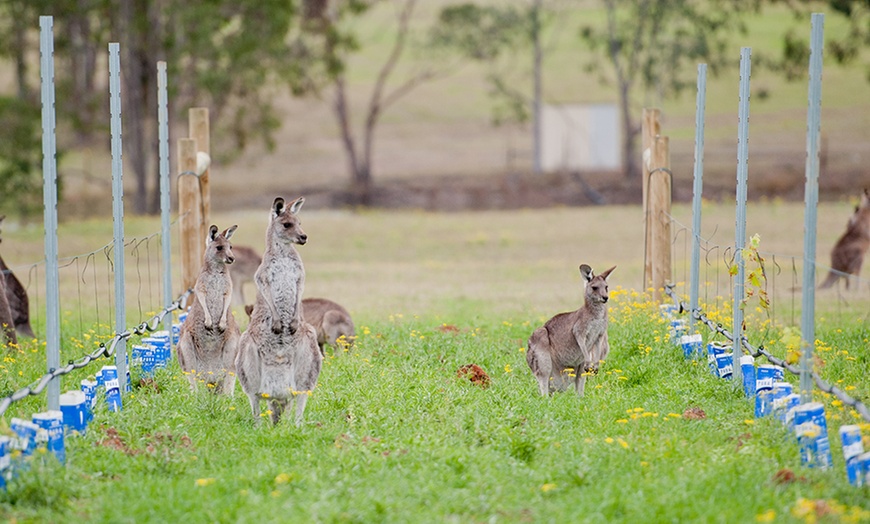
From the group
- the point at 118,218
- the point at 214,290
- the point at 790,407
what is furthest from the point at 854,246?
the point at 118,218

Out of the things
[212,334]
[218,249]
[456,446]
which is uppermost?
[218,249]

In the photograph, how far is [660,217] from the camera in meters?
13.1

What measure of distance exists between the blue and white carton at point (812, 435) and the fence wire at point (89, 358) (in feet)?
16.4

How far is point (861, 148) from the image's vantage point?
153 feet

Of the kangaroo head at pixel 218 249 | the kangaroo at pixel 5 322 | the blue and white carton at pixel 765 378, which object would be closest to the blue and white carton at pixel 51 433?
the kangaroo head at pixel 218 249

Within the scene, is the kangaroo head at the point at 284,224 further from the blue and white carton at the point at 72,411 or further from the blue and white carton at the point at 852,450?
the blue and white carton at the point at 852,450

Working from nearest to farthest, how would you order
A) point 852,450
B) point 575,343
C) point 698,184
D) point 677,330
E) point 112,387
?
1. point 852,450
2. point 112,387
3. point 575,343
4. point 698,184
5. point 677,330

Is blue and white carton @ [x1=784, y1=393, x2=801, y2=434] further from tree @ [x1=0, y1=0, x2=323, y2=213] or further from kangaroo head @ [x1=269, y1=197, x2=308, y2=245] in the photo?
tree @ [x1=0, y1=0, x2=323, y2=213]

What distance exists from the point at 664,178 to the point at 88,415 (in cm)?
788

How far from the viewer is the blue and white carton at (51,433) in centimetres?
694

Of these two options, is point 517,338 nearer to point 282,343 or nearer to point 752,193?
point 282,343

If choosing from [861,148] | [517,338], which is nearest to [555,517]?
[517,338]

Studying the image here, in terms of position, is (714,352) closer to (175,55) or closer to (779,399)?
(779,399)

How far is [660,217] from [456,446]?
6.41m
